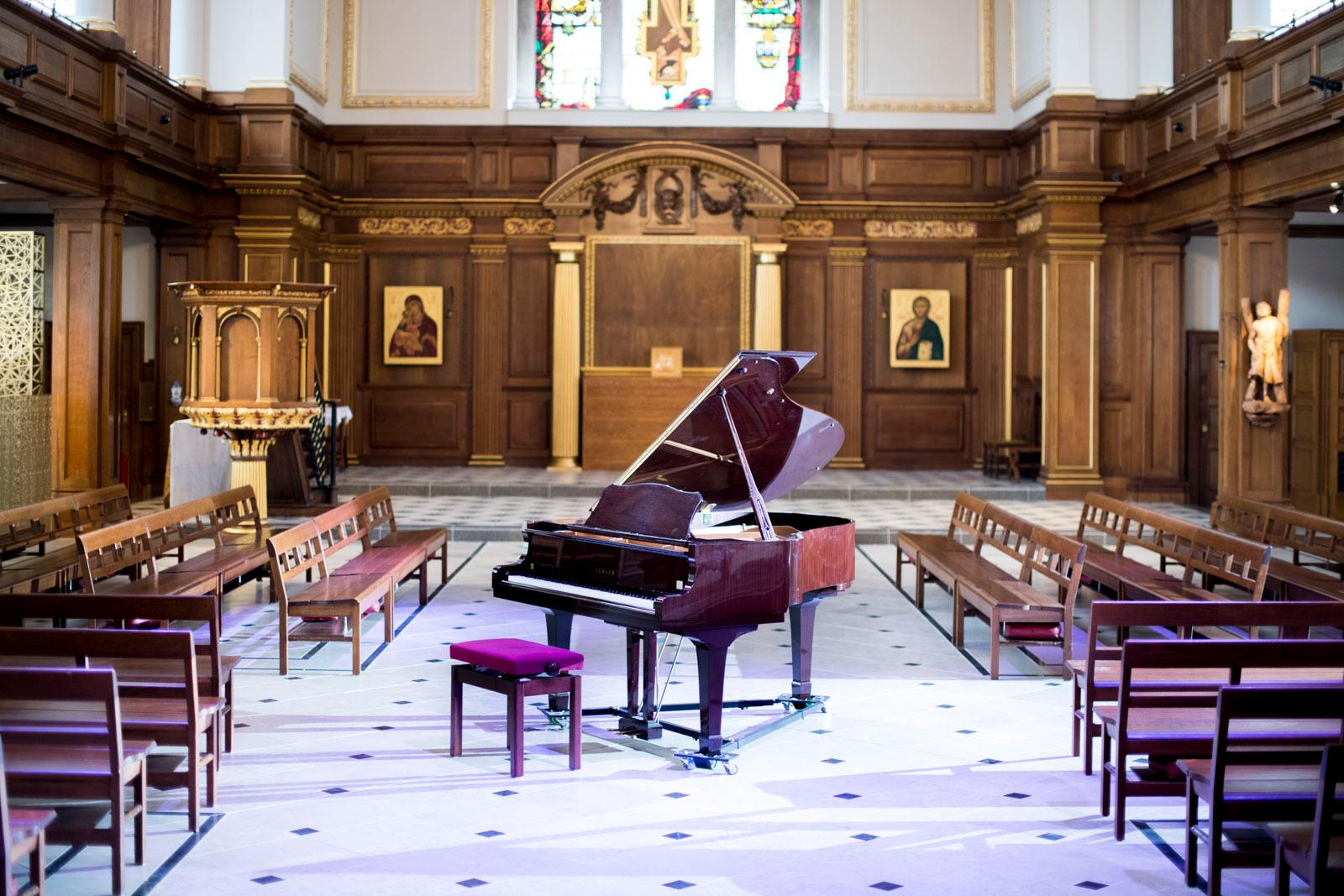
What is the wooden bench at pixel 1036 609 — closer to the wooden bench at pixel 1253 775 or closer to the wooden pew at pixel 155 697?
the wooden bench at pixel 1253 775

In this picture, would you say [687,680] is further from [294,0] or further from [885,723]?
[294,0]

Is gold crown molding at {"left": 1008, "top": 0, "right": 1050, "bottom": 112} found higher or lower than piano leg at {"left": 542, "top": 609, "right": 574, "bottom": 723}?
higher

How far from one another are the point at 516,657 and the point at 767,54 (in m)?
13.5

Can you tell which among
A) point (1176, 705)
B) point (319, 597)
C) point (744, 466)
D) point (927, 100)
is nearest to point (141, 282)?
point (319, 597)

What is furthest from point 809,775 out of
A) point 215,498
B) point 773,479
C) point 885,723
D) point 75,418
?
point 75,418

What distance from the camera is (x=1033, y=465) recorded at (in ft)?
51.8

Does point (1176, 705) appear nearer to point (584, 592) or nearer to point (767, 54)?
point (584, 592)

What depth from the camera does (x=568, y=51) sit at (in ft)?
57.1

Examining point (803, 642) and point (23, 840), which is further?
point (803, 642)

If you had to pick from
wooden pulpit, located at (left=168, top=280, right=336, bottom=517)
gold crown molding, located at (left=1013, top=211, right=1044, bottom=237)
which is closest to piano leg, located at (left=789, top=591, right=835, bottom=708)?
wooden pulpit, located at (left=168, top=280, right=336, bottom=517)

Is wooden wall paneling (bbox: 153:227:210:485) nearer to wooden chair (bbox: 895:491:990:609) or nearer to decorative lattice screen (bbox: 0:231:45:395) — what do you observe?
decorative lattice screen (bbox: 0:231:45:395)

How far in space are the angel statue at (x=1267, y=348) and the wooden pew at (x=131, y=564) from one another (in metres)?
8.69

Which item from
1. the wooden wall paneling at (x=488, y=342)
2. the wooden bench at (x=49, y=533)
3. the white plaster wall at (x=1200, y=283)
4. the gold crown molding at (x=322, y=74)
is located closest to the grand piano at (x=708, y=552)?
the wooden bench at (x=49, y=533)

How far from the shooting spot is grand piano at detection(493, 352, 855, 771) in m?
5.35
